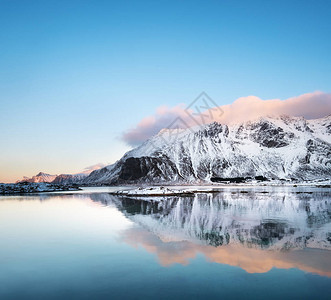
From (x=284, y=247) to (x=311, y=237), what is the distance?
404cm

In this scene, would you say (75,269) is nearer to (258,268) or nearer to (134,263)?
(134,263)

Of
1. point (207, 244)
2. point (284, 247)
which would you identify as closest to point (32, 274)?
point (207, 244)

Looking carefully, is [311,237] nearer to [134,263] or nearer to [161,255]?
[161,255]

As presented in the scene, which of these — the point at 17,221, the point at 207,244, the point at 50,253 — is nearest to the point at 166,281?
the point at 207,244

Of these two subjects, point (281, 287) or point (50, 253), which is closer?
point (281, 287)

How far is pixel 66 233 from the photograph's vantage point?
22.9 meters

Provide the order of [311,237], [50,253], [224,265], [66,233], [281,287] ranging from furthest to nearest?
[66,233]
[311,237]
[50,253]
[224,265]
[281,287]

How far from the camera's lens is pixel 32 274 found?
12.8 m

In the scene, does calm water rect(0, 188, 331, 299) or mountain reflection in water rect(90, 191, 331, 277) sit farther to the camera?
mountain reflection in water rect(90, 191, 331, 277)

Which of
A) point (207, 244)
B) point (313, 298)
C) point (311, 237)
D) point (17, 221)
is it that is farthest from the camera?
point (17, 221)

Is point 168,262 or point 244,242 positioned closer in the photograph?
point 168,262

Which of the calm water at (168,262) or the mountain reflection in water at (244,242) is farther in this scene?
the mountain reflection in water at (244,242)

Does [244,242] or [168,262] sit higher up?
[168,262]

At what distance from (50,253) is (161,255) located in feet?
20.9
